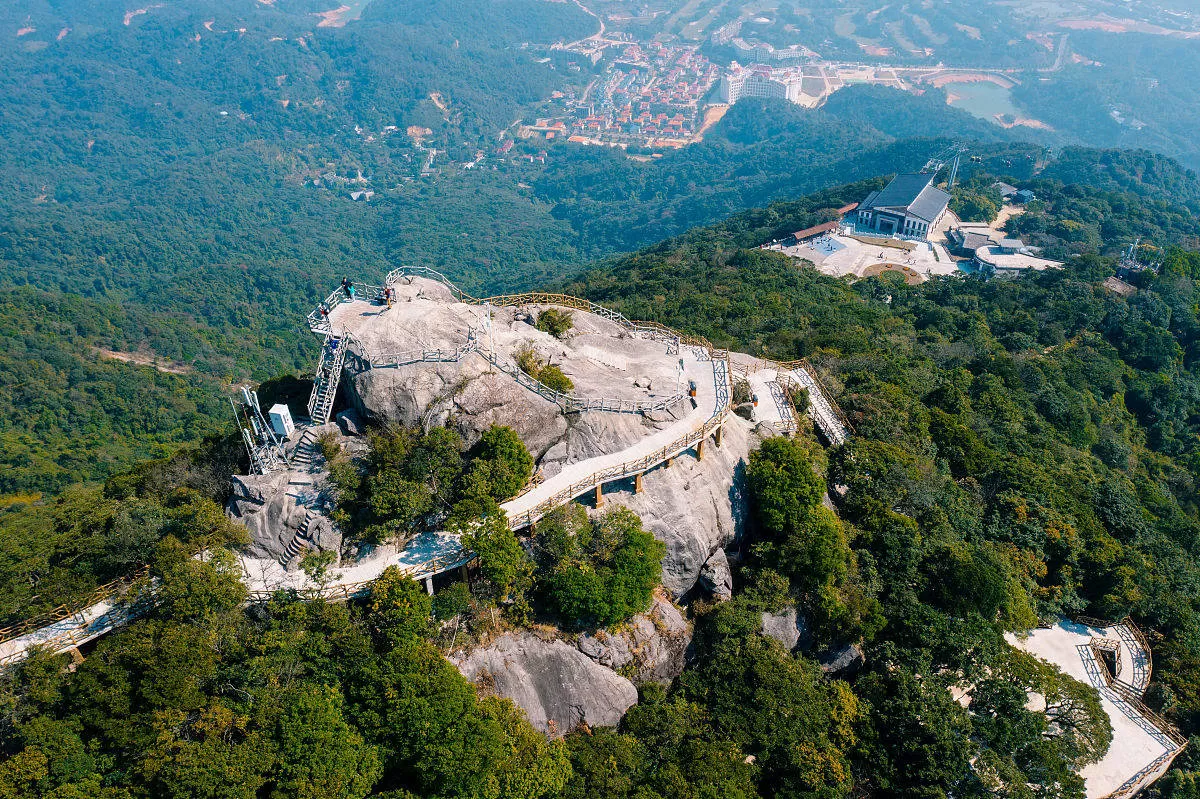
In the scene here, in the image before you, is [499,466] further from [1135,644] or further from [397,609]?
[1135,644]

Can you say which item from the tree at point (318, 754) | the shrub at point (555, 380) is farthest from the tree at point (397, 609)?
the shrub at point (555, 380)

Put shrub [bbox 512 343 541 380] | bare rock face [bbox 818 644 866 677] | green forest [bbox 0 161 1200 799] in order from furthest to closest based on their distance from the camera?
shrub [bbox 512 343 541 380], bare rock face [bbox 818 644 866 677], green forest [bbox 0 161 1200 799]

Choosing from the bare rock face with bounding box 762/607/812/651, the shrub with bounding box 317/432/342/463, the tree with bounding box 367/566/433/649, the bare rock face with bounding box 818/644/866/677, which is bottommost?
the bare rock face with bounding box 818/644/866/677

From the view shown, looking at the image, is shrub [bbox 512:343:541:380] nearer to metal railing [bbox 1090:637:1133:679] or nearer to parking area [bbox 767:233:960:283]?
metal railing [bbox 1090:637:1133:679]

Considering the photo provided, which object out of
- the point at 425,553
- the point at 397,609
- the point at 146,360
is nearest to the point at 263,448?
the point at 425,553

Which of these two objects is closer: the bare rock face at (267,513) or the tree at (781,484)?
the bare rock face at (267,513)

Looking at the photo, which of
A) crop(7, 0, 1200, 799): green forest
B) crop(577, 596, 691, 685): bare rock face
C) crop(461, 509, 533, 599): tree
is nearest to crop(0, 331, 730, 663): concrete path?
crop(7, 0, 1200, 799): green forest

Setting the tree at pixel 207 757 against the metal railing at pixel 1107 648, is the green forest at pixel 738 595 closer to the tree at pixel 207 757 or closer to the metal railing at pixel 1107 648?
the tree at pixel 207 757
